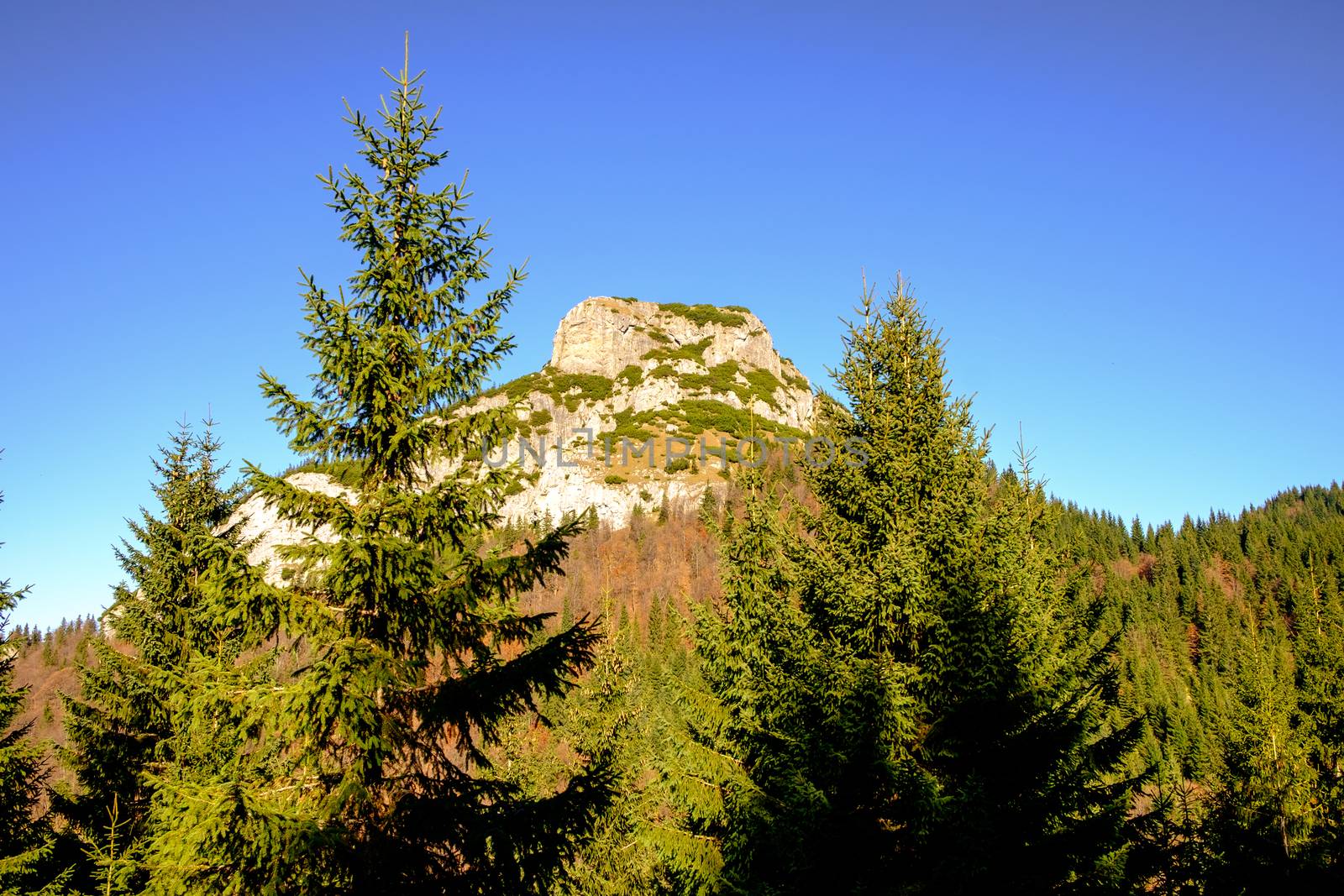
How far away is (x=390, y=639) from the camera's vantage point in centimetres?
789

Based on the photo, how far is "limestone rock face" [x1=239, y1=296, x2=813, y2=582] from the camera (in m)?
144

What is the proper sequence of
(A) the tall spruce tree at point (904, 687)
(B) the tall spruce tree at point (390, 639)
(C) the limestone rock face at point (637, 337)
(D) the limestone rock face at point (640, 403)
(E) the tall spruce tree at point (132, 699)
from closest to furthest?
(B) the tall spruce tree at point (390, 639)
(A) the tall spruce tree at point (904, 687)
(E) the tall spruce tree at point (132, 699)
(D) the limestone rock face at point (640, 403)
(C) the limestone rock face at point (637, 337)

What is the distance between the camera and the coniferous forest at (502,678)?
7195 millimetres

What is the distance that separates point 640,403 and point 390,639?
6210 inches

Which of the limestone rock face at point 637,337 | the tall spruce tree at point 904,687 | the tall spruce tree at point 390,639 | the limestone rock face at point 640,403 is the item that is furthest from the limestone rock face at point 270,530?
the limestone rock face at point 637,337

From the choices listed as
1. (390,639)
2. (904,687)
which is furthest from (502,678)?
(904,687)

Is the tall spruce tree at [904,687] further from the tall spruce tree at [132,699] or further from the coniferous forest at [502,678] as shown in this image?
the tall spruce tree at [132,699]

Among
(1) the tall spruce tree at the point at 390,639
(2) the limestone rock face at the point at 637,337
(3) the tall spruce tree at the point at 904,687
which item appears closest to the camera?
(1) the tall spruce tree at the point at 390,639

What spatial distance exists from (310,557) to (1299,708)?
32468 mm

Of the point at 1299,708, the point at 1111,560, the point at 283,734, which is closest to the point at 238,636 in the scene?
the point at 283,734

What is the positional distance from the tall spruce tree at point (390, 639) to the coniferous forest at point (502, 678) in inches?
1.4

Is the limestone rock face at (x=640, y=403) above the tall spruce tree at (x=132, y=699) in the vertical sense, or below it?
above

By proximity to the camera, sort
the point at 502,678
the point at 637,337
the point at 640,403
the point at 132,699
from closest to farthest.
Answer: the point at 502,678 → the point at 132,699 → the point at 640,403 → the point at 637,337

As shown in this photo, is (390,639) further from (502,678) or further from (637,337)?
(637,337)
